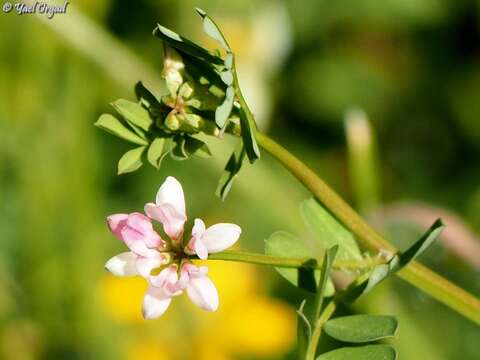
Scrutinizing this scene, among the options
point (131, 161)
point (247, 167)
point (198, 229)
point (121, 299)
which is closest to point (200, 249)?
point (198, 229)

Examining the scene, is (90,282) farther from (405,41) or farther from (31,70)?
(405,41)

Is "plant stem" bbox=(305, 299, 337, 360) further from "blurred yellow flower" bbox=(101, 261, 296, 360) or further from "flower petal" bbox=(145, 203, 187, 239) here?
"blurred yellow flower" bbox=(101, 261, 296, 360)

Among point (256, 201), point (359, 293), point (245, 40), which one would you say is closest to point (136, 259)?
point (359, 293)

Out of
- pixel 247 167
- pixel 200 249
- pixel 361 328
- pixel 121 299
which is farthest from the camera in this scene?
pixel 121 299

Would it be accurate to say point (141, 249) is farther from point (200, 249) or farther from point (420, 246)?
point (420, 246)

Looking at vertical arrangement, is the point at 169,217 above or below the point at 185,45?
below

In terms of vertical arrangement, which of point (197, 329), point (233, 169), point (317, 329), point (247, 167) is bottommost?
point (197, 329)

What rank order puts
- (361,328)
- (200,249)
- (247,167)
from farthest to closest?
1. (247,167)
2. (361,328)
3. (200,249)

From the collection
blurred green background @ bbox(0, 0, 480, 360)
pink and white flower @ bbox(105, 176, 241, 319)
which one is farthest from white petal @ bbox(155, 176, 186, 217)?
blurred green background @ bbox(0, 0, 480, 360)
